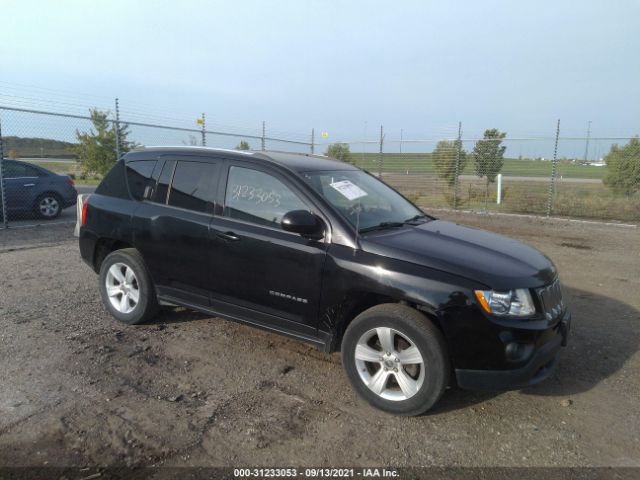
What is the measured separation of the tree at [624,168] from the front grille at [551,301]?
10894 millimetres

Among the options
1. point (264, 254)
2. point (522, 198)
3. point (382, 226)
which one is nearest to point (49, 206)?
point (264, 254)

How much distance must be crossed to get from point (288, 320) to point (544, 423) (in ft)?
6.21

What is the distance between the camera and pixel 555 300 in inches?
Answer: 131

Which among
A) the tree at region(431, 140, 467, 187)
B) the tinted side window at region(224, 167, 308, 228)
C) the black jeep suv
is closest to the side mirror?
the black jeep suv

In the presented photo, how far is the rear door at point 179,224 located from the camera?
3982mm

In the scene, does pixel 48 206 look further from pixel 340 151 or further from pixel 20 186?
pixel 340 151

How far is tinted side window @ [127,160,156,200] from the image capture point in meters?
4.49

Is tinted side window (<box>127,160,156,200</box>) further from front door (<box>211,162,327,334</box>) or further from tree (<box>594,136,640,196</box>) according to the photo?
tree (<box>594,136,640,196</box>)

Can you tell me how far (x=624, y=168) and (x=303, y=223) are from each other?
1296 cm

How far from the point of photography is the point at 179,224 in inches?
160

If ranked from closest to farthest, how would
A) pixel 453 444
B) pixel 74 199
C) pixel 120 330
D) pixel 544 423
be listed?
1. pixel 453 444
2. pixel 544 423
3. pixel 120 330
4. pixel 74 199

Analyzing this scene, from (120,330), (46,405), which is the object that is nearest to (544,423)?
(46,405)

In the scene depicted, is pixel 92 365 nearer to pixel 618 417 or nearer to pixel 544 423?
pixel 544 423

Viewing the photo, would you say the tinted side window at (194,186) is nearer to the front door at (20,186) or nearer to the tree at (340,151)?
the front door at (20,186)
